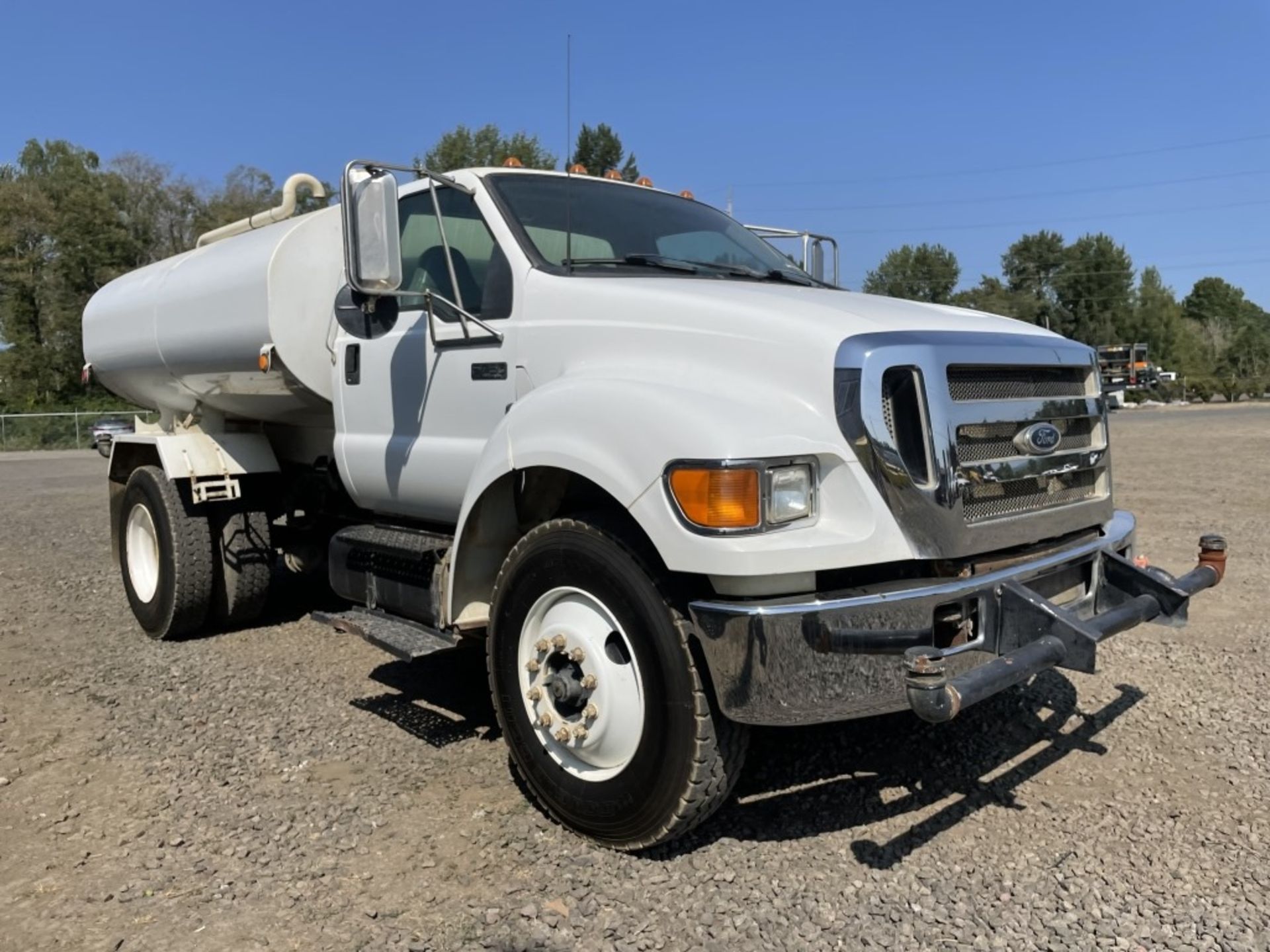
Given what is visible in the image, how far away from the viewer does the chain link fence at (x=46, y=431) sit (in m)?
34.7

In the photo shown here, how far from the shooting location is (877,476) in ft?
9.79

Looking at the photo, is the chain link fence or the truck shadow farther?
the chain link fence

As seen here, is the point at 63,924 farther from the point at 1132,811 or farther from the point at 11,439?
the point at 11,439

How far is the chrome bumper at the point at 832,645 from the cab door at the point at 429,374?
155cm

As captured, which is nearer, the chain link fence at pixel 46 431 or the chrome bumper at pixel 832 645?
the chrome bumper at pixel 832 645

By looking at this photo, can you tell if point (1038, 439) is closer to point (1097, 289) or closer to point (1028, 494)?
point (1028, 494)

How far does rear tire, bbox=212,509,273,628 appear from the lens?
625cm

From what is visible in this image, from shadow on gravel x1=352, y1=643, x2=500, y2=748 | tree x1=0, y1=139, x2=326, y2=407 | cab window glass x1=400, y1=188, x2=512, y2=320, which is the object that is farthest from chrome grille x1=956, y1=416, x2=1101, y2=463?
tree x1=0, y1=139, x2=326, y2=407

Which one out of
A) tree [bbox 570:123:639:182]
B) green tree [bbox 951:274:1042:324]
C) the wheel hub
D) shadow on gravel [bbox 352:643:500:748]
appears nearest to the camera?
the wheel hub

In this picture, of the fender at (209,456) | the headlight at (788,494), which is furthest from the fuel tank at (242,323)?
the headlight at (788,494)

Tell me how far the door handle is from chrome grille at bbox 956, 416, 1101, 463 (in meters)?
2.87

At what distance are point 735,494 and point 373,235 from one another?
1.92m

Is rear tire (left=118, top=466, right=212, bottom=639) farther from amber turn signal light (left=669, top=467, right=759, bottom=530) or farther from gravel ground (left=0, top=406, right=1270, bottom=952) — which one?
amber turn signal light (left=669, top=467, right=759, bottom=530)

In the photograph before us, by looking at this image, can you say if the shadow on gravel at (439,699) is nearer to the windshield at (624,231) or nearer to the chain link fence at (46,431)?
the windshield at (624,231)
